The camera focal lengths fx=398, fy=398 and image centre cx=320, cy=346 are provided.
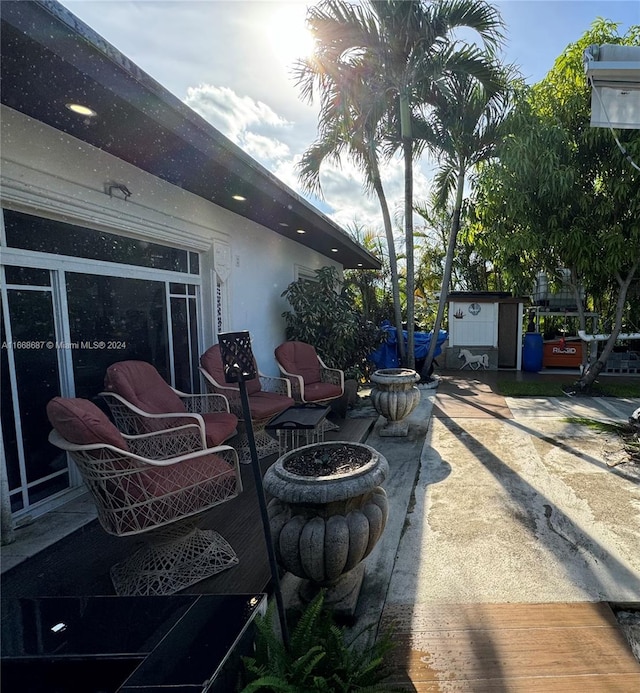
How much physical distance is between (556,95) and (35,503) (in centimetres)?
886

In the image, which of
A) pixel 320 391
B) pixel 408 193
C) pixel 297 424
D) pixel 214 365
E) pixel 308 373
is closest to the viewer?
pixel 297 424

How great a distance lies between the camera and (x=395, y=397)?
15.5 ft

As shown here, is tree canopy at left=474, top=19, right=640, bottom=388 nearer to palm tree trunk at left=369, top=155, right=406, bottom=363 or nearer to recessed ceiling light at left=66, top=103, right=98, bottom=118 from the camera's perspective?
palm tree trunk at left=369, top=155, right=406, bottom=363

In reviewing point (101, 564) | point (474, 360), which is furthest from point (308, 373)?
point (474, 360)

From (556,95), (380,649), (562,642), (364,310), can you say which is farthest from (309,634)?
(364,310)

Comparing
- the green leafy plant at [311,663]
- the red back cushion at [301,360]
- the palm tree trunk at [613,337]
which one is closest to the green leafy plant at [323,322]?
the red back cushion at [301,360]

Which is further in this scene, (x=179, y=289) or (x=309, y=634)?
(x=179, y=289)

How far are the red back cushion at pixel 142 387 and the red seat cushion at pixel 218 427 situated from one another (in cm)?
30

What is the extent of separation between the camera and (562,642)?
1807mm

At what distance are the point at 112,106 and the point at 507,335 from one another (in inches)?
401

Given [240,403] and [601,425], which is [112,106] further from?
[601,425]

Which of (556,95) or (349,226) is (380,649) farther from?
(349,226)

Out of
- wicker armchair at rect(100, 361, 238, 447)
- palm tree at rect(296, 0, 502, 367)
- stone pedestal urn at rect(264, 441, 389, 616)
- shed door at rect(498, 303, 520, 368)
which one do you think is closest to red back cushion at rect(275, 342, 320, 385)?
wicker armchair at rect(100, 361, 238, 447)

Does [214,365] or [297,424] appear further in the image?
[214,365]
